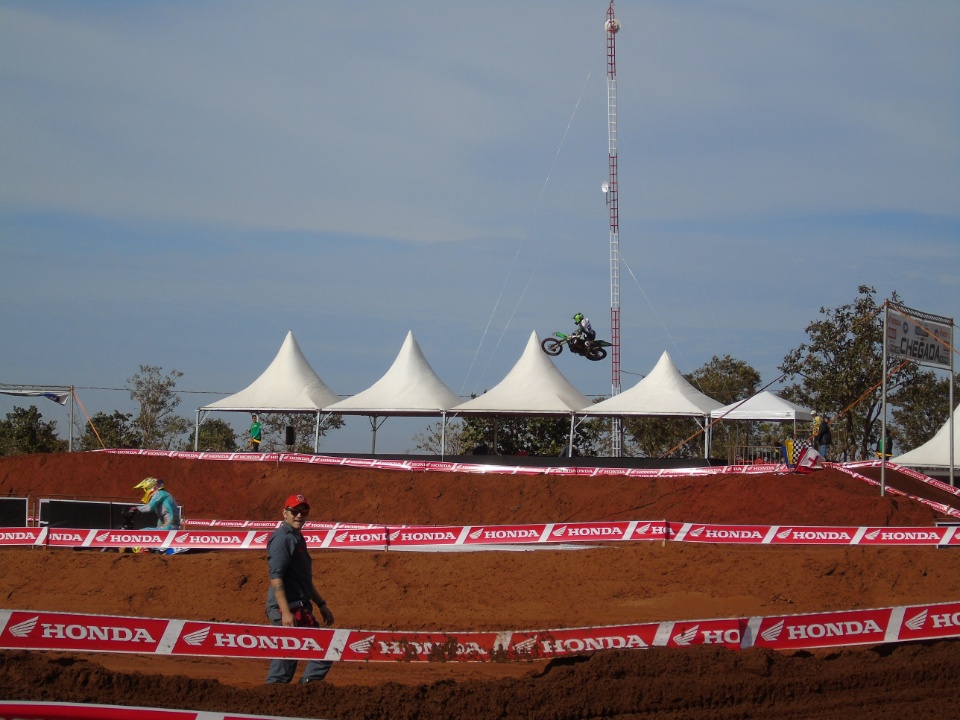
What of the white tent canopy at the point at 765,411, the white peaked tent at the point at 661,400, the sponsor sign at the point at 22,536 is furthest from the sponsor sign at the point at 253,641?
the white peaked tent at the point at 661,400

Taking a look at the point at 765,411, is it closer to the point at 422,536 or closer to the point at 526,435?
the point at 422,536

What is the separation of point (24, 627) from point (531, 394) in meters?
25.3

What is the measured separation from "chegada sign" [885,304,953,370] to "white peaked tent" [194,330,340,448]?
768 inches

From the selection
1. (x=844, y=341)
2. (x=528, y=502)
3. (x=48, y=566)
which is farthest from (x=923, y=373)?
(x=48, y=566)

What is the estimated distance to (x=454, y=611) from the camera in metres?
14.0

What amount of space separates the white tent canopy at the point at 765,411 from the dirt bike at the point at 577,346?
596cm

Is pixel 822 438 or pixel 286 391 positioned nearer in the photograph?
pixel 822 438

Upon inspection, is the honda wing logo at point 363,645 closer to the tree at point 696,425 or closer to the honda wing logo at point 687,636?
the honda wing logo at point 687,636

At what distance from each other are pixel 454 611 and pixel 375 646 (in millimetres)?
6456

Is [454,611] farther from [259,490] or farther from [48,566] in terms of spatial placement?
[259,490]

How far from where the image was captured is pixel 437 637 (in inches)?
322

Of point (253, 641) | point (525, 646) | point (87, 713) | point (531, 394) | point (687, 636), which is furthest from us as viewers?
point (531, 394)

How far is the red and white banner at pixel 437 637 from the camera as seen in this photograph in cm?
751

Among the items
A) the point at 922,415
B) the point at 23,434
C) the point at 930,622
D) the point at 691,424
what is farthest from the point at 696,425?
the point at 930,622
